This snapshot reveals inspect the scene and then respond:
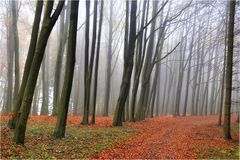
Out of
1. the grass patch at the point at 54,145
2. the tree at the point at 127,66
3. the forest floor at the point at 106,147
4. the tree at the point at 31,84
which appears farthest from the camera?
the tree at the point at 127,66

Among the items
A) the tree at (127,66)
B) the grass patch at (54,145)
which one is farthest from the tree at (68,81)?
the tree at (127,66)

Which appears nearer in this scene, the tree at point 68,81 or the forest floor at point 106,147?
the forest floor at point 106,147

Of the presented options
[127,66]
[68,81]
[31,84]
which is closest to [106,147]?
[68,81]

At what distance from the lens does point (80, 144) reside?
32.5 feet

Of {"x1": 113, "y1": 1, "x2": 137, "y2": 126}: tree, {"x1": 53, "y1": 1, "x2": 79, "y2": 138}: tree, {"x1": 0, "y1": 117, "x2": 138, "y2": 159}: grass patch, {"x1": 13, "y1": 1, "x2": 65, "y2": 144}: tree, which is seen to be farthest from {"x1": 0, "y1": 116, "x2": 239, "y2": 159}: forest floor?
{"x1": 113, "y1": 1, "x2": 137, "y2": 126}: tree

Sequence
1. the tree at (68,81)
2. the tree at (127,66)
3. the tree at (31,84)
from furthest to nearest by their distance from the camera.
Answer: the tree at (127,66)
the tree at (68,81)
the tree at (31,84)

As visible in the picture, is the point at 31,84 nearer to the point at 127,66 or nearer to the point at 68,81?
the point at 68,81

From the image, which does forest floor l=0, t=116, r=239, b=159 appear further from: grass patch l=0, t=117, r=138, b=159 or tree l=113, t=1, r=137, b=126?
tree l=113, t=1, r=137, b=126

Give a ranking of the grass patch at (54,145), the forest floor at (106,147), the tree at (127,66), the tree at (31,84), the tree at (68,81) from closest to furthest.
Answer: the grass patch at (54,145) → the forest floor at (106,147) → the tree at (31,84) → the tree at (68,81) → the tree at (127,66)

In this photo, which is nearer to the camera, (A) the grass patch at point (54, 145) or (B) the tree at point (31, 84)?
(A) the grass patch at point (54, 145)

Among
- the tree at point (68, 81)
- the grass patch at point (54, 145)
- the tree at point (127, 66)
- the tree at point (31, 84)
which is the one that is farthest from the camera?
the tree at point (127, 66)

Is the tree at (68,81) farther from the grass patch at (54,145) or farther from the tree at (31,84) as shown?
the tree at (31,84)

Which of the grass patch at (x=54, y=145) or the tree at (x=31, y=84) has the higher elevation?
the tree at (x=31, y=84)

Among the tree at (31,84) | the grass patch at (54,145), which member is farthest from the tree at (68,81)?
the tree at (31,84)
